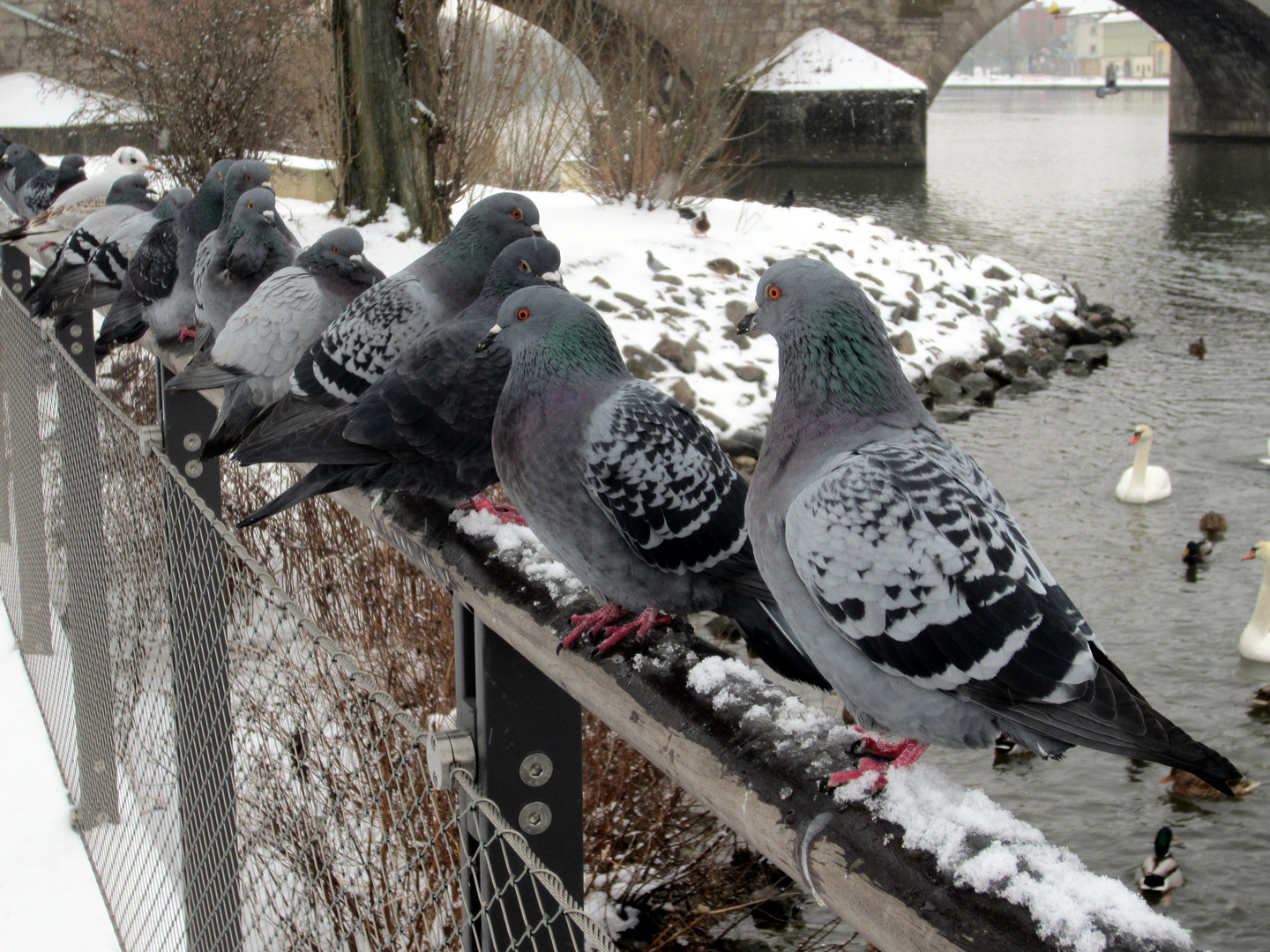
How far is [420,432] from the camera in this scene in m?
2.38

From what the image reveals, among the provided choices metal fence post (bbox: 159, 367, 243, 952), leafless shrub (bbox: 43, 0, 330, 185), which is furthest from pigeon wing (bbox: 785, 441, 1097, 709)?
leafless shrub (bbox: 43, 0, 330, 185)

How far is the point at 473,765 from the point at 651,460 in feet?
1.99

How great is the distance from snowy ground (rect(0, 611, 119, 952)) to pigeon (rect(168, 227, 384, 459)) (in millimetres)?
1340

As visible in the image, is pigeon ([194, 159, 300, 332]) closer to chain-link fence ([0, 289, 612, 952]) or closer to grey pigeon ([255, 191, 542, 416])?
chain-link fence ([0, 289, 612, 952])

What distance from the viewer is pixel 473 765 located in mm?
1537

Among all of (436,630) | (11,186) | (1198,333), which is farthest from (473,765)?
(1198,333)

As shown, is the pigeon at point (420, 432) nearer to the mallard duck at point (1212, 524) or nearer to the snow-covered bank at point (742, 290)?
the mallard duck at point (1212, 524)

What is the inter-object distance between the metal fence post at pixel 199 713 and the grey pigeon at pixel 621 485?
2.81ft

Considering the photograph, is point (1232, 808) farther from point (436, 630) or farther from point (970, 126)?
point (970, 126)

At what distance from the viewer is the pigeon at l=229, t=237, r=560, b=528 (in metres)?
2.37

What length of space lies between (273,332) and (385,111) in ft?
22.2

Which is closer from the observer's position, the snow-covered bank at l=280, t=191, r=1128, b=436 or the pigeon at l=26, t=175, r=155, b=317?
the pigeon at l=26, t=175, r=155, b=317

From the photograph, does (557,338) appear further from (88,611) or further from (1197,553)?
(1197,553)

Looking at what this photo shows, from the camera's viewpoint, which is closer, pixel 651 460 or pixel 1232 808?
pixel 651 460
